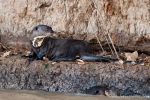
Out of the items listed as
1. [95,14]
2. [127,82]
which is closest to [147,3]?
[95,14]

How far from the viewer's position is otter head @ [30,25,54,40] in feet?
21.1

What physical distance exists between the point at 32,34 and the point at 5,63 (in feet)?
2.65

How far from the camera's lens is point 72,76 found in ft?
18.5

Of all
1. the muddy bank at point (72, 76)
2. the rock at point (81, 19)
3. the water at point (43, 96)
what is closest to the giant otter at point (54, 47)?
the rock at point (81, 19)

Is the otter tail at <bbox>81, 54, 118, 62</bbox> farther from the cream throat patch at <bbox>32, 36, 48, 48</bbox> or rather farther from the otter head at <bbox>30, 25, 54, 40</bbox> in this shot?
the cream throat patch at <bbox>32, 36, 48, 48</bbox>

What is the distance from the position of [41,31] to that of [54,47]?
1.16 ft

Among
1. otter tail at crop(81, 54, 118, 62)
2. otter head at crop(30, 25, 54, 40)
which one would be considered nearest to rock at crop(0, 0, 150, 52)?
otter head at crop(30, 25, 54, 40)

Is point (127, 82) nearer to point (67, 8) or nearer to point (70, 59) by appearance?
point (70, 59)

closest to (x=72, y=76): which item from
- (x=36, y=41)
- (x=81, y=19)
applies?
(x=36, y=41)

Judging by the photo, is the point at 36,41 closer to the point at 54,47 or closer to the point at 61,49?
the point at 54,47

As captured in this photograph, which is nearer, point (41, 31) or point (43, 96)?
point (43, 96)

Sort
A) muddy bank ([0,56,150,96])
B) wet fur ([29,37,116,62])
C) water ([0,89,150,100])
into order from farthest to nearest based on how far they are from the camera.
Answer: wet fur ([29,37,116,62]), muddy bank ([0,56,150,96]), water ([0,89,150,100])

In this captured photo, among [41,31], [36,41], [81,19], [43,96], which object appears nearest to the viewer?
[43,96]

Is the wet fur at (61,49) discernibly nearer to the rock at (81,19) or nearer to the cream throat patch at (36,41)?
the cream throat patch at (36,41)
